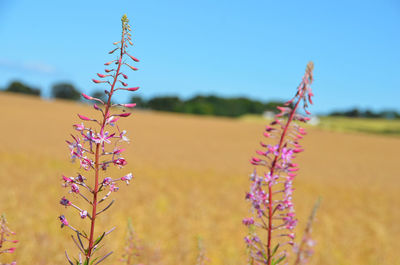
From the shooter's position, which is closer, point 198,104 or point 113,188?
point 113,188

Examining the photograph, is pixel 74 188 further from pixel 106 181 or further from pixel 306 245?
pixel 306 245

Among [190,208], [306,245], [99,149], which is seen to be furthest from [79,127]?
[190,208]

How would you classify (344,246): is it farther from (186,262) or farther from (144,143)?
(144,143)

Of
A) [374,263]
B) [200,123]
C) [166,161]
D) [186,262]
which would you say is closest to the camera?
[186,262]

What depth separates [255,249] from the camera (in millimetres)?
2240

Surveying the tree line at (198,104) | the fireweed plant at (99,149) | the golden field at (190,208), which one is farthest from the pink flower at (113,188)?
the tree line at (198,104)

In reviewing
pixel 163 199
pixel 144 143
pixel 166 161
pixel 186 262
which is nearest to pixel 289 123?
pixel 186 262

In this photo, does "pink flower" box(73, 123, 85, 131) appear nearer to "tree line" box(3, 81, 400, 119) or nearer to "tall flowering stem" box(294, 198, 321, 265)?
"tall flowering stem" box(294, 198, 321, 265)

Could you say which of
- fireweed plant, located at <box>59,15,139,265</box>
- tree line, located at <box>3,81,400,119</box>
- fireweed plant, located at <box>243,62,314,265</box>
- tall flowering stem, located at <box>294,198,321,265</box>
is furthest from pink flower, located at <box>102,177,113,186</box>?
tree line, located at <box>3,81,400,119</box>

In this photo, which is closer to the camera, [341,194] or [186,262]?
[186,262]

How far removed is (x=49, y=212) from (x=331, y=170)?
113 feet

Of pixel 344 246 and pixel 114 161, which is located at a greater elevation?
pixel 114 161

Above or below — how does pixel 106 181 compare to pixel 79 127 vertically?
below

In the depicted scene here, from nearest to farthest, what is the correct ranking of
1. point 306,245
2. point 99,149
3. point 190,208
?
point 99,149 → point 306,245 → point 190,208
